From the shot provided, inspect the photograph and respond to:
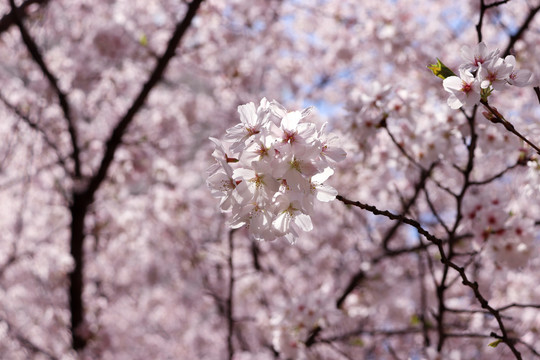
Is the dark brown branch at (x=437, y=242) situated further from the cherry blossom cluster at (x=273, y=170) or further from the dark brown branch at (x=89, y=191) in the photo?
the dark brown branch at (x=89, y=191)

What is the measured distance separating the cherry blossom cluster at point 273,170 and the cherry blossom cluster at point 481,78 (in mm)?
486

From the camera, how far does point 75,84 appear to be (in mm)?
6645

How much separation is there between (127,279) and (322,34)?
6.20 meters

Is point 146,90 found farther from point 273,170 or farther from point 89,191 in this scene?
point 273,170

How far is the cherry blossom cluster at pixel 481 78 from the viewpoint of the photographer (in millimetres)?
1642

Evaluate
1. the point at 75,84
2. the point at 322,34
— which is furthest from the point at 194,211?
the point at 322,34

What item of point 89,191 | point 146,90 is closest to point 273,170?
point 146,90

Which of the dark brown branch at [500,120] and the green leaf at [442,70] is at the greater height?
the green leaf at [442,70]

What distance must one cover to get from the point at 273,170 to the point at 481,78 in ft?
→ 2.69

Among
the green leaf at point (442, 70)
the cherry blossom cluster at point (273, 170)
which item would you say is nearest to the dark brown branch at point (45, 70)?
the cherry blossom cluster at point (273, 170)

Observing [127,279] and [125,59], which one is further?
[127,279]

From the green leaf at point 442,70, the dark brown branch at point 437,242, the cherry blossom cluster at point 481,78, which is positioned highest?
the green leaf at point 442,70

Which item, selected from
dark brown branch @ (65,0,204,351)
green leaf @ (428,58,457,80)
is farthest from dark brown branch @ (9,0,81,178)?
green leaf @ (428,58,457,80)

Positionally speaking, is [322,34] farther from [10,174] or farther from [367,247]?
[10,174]
